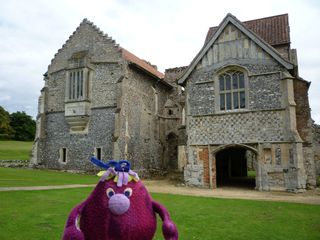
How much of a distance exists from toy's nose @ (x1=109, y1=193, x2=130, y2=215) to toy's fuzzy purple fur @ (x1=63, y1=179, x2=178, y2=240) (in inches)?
2.5

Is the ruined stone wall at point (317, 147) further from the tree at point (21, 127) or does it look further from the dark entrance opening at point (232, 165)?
the tree at point (21, 127)

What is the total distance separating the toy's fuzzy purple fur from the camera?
339 centimetres

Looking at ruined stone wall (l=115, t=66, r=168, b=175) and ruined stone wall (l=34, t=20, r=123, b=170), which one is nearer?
ruined stone wall (l=115, t=66, r=168, b=175)

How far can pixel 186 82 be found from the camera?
1888 centimetres

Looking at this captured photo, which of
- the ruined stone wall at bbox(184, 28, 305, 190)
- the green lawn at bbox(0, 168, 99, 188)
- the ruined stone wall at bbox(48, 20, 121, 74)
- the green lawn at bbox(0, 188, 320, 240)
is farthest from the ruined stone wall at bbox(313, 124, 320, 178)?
the ruined stone wall at bbox(48, 20, 121, 74)

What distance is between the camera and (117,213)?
3.40 m

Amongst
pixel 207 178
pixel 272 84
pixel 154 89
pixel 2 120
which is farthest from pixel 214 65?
pixel 2 120

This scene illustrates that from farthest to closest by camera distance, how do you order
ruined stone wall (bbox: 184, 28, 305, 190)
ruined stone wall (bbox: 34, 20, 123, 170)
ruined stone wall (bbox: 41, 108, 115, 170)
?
1. ruined stone wall (bbox: 34, 20, 123, 170)
2. ruined stone wall (bbox: 41, 108, 115, 170)
3. ruined stone wall (bbox: 184, 28, 305, 190)

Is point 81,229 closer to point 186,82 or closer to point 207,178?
point 207,178

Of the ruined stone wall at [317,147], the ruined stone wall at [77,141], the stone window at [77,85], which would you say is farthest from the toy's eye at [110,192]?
the stone window at [77,85]

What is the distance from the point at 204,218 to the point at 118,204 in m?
5.22

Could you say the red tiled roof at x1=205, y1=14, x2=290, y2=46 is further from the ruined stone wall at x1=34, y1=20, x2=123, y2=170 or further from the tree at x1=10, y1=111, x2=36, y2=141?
the tree at x1=10, y1=111, x2=36, y2=141

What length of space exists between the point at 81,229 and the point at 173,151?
2837 centimetres

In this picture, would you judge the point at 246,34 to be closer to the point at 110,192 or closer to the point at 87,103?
the point at 87,103
